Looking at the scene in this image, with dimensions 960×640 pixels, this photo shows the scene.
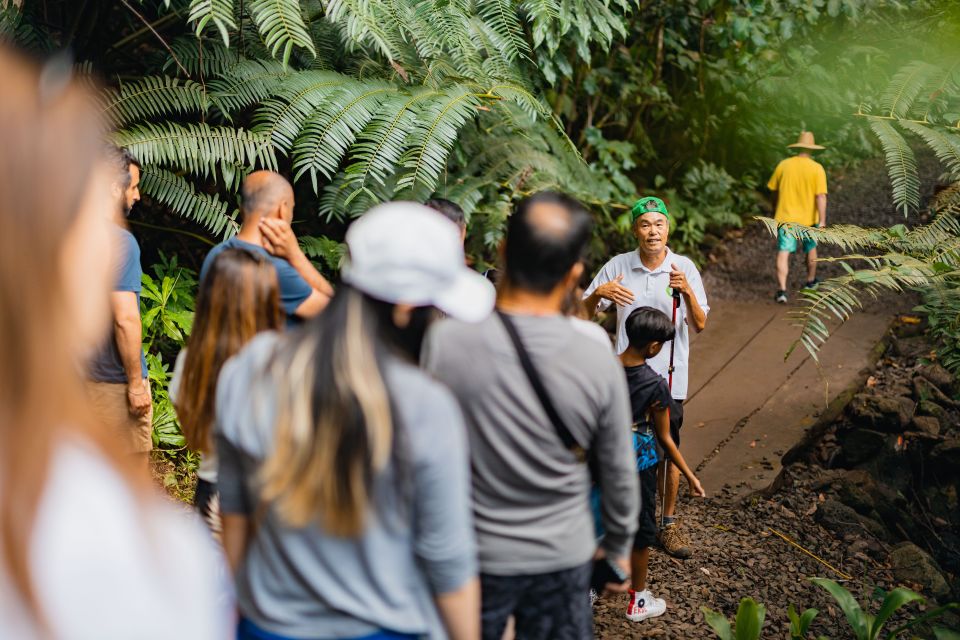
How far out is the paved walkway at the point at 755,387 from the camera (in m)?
5.59

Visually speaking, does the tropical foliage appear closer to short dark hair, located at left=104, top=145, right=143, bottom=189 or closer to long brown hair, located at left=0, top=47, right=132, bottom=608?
short dark hair, located at left=104, top=145, right=143, bottom=189

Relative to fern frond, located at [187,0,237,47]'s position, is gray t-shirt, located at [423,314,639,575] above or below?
below

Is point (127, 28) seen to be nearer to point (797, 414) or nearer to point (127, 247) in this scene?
point (127, 247)

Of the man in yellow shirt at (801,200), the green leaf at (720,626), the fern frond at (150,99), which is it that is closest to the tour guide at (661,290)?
the green leaf at (720,626)

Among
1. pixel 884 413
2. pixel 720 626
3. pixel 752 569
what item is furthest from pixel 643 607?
pixel 884 413

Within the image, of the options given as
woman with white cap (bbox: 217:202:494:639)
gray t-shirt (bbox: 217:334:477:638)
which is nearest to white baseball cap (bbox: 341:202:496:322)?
woman with white cap (bbox: 217:202:494:639)

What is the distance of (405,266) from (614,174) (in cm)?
665

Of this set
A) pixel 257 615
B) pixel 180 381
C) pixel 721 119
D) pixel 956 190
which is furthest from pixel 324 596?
pixel 721 119

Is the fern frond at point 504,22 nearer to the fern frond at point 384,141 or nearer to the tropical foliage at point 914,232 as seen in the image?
the fern frond at point 384,141

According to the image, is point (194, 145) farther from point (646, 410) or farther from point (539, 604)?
point (539, 604)

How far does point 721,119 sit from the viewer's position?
10633mm

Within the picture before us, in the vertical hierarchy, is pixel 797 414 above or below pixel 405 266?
below

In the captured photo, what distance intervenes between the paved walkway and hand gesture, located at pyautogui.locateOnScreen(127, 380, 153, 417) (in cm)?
342

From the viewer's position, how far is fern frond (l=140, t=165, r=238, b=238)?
15.4 feet
